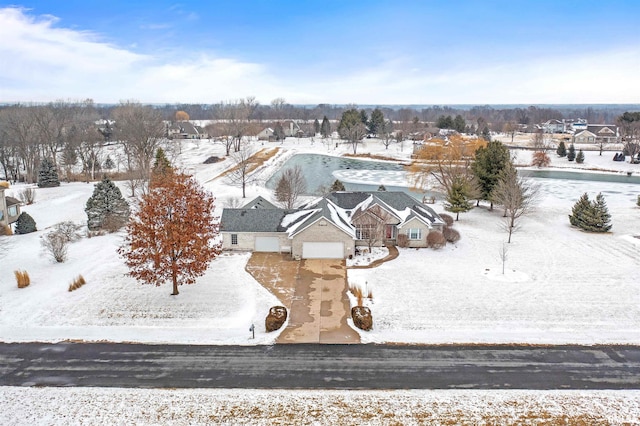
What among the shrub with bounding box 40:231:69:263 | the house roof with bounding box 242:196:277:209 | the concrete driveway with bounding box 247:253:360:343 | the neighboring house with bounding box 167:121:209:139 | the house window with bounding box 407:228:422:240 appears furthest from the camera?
the neighboring house with bounding box 167:121:209:139

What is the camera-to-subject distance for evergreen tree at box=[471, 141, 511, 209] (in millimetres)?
47531

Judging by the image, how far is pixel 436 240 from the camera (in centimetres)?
3475

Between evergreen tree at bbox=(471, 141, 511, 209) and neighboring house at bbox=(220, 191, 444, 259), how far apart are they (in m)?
13.9

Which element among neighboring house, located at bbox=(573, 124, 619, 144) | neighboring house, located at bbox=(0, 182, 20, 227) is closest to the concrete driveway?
neighboring house, located at bbox=(0, 182, 20, 227)

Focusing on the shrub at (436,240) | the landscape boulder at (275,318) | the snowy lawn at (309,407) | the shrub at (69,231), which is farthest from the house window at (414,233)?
the shrub at (69,231)

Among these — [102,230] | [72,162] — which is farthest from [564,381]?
[72,162]

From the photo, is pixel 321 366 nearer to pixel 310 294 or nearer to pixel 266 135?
pixel 310 294

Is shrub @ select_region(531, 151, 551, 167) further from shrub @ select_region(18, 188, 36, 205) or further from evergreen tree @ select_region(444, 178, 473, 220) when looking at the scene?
shrub @ select_region(18, 188, 36, 205)

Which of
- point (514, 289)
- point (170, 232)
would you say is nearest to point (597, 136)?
point (514, 289)

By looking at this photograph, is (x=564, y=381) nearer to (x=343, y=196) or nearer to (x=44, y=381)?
(x=44, y=381)

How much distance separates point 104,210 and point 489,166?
36.9m

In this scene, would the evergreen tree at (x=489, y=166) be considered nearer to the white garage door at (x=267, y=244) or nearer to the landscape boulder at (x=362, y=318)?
the white garage door at (x=267, y=244)

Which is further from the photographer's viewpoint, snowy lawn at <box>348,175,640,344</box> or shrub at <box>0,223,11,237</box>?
shrub at <box>0,223,11,237</box>

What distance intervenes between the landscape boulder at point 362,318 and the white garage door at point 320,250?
943 centimetres
